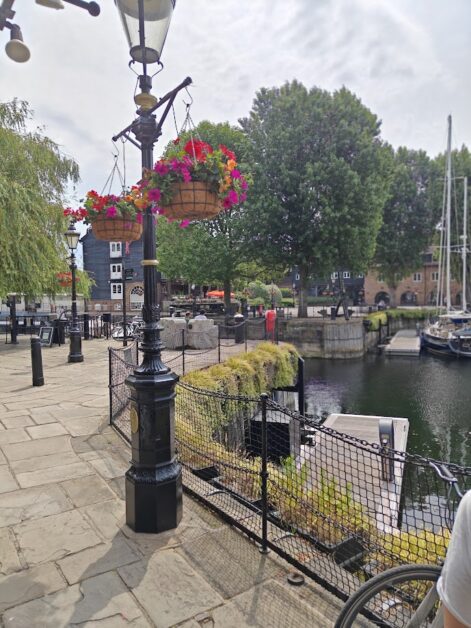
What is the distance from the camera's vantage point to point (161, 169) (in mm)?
3156

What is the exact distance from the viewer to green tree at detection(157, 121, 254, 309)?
1048 inches

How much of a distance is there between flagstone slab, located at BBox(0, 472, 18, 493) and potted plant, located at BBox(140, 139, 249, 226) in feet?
9.64

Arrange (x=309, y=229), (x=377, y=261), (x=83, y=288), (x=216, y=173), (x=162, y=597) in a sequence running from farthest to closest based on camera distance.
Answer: (x=377, y=261), (x=309, y=229), (x=83, y=288), (x=216, y=173), (x=162, y=597)

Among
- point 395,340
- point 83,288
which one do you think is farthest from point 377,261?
point 83,288

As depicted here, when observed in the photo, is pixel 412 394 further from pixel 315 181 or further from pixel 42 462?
pixel 42 462

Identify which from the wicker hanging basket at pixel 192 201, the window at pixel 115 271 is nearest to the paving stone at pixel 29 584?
the wicker hanging basket at pixel 192 201

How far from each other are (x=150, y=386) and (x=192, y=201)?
1.43 meters

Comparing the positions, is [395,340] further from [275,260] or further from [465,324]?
[275,260]

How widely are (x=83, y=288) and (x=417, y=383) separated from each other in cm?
1555

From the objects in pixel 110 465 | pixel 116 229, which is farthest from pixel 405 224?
pixel 110 465

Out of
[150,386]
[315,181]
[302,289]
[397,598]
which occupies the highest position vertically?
[315,181]

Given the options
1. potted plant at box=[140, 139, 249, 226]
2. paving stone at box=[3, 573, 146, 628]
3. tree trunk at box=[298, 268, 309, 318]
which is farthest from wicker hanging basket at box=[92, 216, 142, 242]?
tree trunk at box=[298, 268, 309, 318]

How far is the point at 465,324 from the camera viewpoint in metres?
28.3

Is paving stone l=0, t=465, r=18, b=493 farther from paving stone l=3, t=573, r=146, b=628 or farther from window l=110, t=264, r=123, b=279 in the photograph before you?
window l=110, t=264, r=123, b=279
